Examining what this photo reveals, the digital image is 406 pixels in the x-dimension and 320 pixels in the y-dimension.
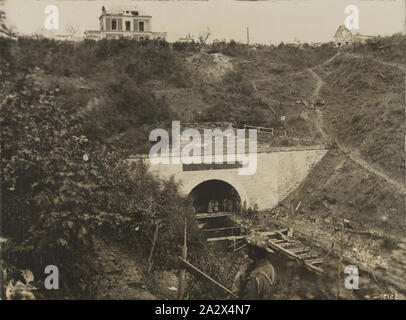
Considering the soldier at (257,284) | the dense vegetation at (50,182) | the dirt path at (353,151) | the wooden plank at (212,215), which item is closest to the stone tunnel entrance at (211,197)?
the wooden plank at (212,215)

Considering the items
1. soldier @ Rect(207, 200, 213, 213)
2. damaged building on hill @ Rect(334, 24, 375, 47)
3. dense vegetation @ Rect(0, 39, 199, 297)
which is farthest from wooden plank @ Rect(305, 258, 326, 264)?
damaged building on hill @ Rect(334, 24, 375, 47)

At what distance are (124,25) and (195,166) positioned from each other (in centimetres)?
1673

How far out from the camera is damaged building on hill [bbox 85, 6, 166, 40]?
2600 cm

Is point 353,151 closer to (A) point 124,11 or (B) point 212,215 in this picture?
(B) point 212,215

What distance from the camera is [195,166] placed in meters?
14.6

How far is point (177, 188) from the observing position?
14.3 metres

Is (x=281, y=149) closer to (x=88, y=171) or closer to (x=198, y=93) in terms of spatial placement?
(x=198, y=93)

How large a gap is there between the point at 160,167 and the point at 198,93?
1034 cm

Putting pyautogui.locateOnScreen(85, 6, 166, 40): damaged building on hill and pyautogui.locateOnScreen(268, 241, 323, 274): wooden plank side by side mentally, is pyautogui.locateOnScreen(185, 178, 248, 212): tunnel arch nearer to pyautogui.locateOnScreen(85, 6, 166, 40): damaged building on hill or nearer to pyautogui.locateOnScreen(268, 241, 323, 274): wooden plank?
pyautogui.locateOnScreen(268, 241, 323, 274): wooden plank

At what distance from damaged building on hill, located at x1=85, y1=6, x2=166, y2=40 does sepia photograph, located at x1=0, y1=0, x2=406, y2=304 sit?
0.47ft

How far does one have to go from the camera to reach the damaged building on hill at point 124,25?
26.0m

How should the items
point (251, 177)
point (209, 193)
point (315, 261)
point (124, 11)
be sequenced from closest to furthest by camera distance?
1. point (315, 261)
2. point (251, 177)
3. point (209, 193)
4. point (124, 11)

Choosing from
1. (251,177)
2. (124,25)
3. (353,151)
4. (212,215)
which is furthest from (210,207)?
(124,25)
